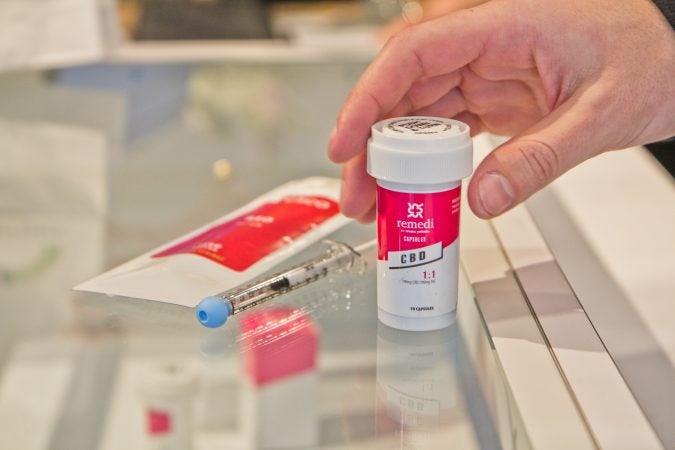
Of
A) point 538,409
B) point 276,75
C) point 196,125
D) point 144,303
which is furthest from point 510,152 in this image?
point 276,75

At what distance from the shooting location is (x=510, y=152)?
0.79 meters

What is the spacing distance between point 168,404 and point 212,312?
0.13 metres

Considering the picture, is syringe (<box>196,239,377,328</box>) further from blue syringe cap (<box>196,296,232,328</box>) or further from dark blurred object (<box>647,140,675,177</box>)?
dark blurred object (<box>647,140,675,177</box>)

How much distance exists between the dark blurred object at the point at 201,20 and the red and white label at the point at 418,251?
3.68 ft

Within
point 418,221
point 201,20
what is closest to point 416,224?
point 418,221

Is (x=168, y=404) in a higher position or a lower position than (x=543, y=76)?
lower

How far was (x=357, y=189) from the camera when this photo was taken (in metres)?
0.94

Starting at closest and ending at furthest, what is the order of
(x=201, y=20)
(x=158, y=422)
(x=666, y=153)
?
(x=158, y=422) → (x=666, y=153) → (x=201, y=20)

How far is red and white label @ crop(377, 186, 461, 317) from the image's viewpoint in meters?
0.77

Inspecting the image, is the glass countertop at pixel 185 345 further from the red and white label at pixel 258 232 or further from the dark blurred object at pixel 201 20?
the dark blurred object at pixel 201 20

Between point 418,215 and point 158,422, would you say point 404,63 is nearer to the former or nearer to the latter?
point 418,215

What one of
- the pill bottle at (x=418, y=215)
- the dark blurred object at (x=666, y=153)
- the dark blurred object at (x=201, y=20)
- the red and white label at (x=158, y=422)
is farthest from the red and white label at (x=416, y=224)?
the dark blurred object at (x=201, y=20)

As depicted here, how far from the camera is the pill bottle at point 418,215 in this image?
749 millimetres

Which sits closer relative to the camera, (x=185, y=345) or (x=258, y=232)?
(x=185, y=345)
